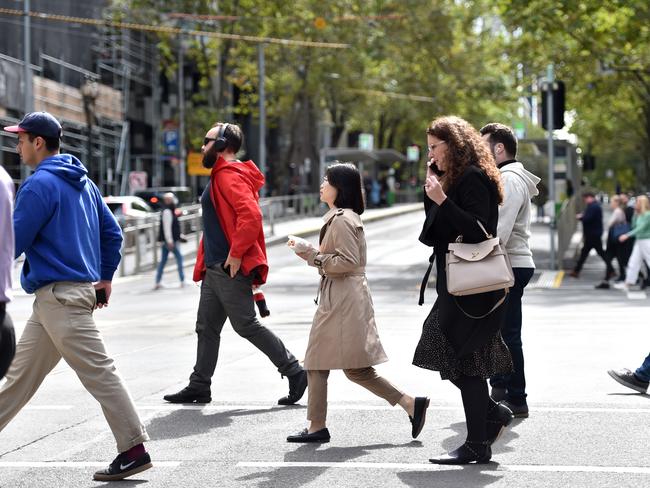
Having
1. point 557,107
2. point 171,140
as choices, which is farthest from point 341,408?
point 171,140

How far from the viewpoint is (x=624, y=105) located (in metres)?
61.2

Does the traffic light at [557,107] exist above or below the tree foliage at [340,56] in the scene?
below

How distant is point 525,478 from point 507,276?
3.16 ft

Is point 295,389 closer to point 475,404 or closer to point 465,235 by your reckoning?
point 475,404

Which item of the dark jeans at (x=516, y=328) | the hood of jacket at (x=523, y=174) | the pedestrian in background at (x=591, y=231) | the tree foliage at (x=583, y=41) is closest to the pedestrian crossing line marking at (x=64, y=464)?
the dark jeans at (x=516, y=328)

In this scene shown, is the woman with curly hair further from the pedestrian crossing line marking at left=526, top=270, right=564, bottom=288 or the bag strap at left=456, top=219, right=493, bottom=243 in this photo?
the pedestrian crossing line marking at left=526, top=270, right=564, bottom=288

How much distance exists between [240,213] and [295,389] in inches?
47.7

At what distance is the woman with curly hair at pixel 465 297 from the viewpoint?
6469 millimetres

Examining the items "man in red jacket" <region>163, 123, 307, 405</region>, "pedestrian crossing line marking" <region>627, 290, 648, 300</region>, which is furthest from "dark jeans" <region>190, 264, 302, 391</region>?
"pedestrian crossing line marking" <region>627, 290, 648, 300</region>

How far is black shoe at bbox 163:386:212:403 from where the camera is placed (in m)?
8.78

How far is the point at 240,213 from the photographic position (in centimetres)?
840

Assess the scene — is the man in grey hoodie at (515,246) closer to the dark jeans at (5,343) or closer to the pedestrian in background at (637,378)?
the pedestrian in background at (637,378)

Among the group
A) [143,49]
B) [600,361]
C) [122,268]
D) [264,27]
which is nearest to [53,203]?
[600,361]

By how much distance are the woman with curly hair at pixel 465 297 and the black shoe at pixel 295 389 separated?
82.5 inches
